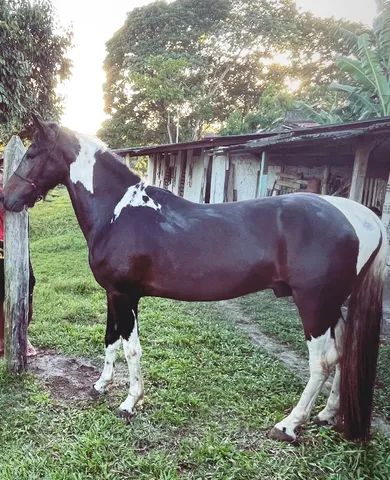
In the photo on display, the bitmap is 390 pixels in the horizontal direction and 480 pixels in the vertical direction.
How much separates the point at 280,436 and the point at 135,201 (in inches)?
77.1

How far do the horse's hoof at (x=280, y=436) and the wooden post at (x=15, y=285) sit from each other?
7.21 ft

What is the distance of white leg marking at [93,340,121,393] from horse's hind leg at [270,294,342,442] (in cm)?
134

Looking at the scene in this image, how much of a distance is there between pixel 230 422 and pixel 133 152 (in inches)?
491

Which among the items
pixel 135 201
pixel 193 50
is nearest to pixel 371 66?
pixel 135 201

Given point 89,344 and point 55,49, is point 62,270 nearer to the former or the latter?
point 89,344

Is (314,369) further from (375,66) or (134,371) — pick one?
(375,66)

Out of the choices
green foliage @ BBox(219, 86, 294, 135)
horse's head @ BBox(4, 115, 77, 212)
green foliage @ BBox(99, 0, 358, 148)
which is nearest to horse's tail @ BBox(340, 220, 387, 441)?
horse's head @ BBox(4, 115, 77, 212)

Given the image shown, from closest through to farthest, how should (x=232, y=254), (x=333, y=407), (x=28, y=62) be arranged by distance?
(x=232, y=254) < (x=333, y=407) < (x=28, y=62)

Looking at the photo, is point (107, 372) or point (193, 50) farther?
point (193, 50)

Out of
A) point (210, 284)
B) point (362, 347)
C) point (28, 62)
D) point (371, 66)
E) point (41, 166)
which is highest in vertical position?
point (371, 66)

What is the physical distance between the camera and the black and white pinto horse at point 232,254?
266 cm

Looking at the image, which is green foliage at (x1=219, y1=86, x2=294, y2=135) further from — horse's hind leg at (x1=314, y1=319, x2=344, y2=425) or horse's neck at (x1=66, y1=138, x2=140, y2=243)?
horse's hind leg at (x1=314, y1=319, x2=344, y2=425)

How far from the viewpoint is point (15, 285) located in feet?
11.3

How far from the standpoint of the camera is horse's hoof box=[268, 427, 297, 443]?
2.66 meters
